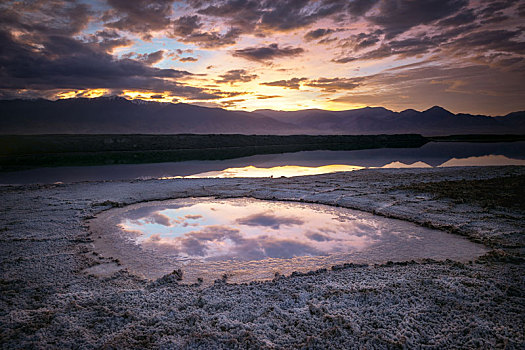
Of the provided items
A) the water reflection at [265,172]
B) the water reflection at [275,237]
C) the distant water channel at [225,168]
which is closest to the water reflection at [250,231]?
the water reflection at [275,237]

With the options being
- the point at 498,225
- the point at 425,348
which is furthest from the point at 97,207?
the point at 498,225

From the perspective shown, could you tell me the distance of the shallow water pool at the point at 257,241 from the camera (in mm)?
4105

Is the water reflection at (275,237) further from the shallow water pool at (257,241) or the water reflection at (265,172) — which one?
the water reflection at (265,172)

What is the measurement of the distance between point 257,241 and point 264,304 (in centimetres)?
198

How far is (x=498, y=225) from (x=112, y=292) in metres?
6.02

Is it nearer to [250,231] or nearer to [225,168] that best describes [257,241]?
[250,231]

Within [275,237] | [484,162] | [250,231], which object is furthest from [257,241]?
[484,162]

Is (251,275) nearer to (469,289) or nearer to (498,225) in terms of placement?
(469,289)

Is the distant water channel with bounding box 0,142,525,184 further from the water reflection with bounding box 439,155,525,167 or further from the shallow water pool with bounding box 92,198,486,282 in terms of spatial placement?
the shallow water pool with bounding box 92,198,486,282

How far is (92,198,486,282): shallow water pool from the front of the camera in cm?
411

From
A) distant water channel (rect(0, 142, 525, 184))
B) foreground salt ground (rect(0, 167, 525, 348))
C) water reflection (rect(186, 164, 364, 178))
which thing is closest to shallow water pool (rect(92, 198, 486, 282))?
foreground salt ground (rect(0, 167, 525, 348))

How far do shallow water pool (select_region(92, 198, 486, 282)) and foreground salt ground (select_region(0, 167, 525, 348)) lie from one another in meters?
0.34

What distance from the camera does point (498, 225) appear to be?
5328 millimetres

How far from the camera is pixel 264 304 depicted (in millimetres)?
3008
